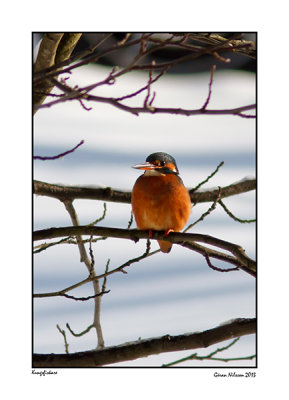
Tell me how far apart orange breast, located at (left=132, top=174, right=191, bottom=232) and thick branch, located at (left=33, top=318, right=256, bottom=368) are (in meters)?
0.39

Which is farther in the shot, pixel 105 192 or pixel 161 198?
pixel 105 192

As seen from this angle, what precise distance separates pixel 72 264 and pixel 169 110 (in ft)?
3.13

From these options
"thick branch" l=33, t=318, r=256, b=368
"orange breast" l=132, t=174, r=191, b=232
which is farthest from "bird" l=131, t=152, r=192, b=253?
"thick branch" l=33, t=318, r=256, b=368

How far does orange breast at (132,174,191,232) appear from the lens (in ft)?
5.72

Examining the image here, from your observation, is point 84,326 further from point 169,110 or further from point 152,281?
point 169,110

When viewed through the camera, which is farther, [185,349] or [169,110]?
[185,349]

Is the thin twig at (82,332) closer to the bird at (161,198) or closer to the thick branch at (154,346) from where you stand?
the thick branch at (154,346)

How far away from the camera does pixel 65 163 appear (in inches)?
67.6

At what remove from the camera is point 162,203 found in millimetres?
1759

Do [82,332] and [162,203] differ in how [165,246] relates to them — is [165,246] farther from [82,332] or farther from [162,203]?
[82,332]

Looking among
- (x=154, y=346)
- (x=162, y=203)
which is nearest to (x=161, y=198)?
(x=162, y=203)

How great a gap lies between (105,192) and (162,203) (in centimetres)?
25

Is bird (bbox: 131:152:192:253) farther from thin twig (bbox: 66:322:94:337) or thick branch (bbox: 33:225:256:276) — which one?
thin twig (bbox: 66:322:94:337)
